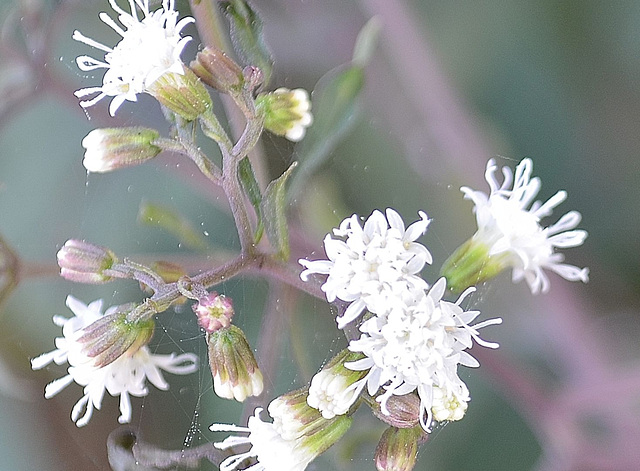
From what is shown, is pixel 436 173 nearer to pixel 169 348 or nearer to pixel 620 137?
pixel 620 137

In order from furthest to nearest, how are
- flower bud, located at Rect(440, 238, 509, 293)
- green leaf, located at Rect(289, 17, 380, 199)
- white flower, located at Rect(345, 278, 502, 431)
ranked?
green leaf, located at Rect(289, 17, 380, 199)
flower bud, located at Rect(440, 238, 509, 293)
white flower, located at Rect(345, 278, 502, 431)

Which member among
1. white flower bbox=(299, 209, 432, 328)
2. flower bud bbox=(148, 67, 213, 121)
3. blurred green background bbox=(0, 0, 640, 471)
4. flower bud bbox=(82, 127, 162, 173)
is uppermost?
flower bud bbox=(148, 67, 213, 121)

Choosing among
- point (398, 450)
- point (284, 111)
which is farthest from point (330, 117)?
point (398, 450)

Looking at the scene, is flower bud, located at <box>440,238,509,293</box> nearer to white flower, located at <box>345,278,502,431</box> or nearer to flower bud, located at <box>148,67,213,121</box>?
white flower, located at <box>345,278,502,431</box>

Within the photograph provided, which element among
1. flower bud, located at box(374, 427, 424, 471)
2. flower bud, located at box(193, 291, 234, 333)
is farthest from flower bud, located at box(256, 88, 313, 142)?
flower bud, located at box(374, 427, 424, 471)

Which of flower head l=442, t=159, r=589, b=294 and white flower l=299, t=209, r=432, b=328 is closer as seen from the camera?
white flower l=299, t=209, r=432, b=328

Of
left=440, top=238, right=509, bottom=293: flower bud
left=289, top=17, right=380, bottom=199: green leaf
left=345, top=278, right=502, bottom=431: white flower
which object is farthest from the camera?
left=289, top=17, right=380, bottom=199: green leaf

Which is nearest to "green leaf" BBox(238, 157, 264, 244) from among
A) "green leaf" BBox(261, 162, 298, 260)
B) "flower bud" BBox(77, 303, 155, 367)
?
"green leaf" BBox(261, 162, 298, 260)

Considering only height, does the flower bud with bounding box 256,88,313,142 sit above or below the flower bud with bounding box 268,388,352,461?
above

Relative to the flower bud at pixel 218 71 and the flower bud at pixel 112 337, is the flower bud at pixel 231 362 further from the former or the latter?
the flower bud at pixel 218 71

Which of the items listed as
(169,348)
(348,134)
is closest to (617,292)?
(348,134)

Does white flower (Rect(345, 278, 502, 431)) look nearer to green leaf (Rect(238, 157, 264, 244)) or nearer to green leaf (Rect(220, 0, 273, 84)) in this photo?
green leaf (Rect(238, 157, 264, 244))
